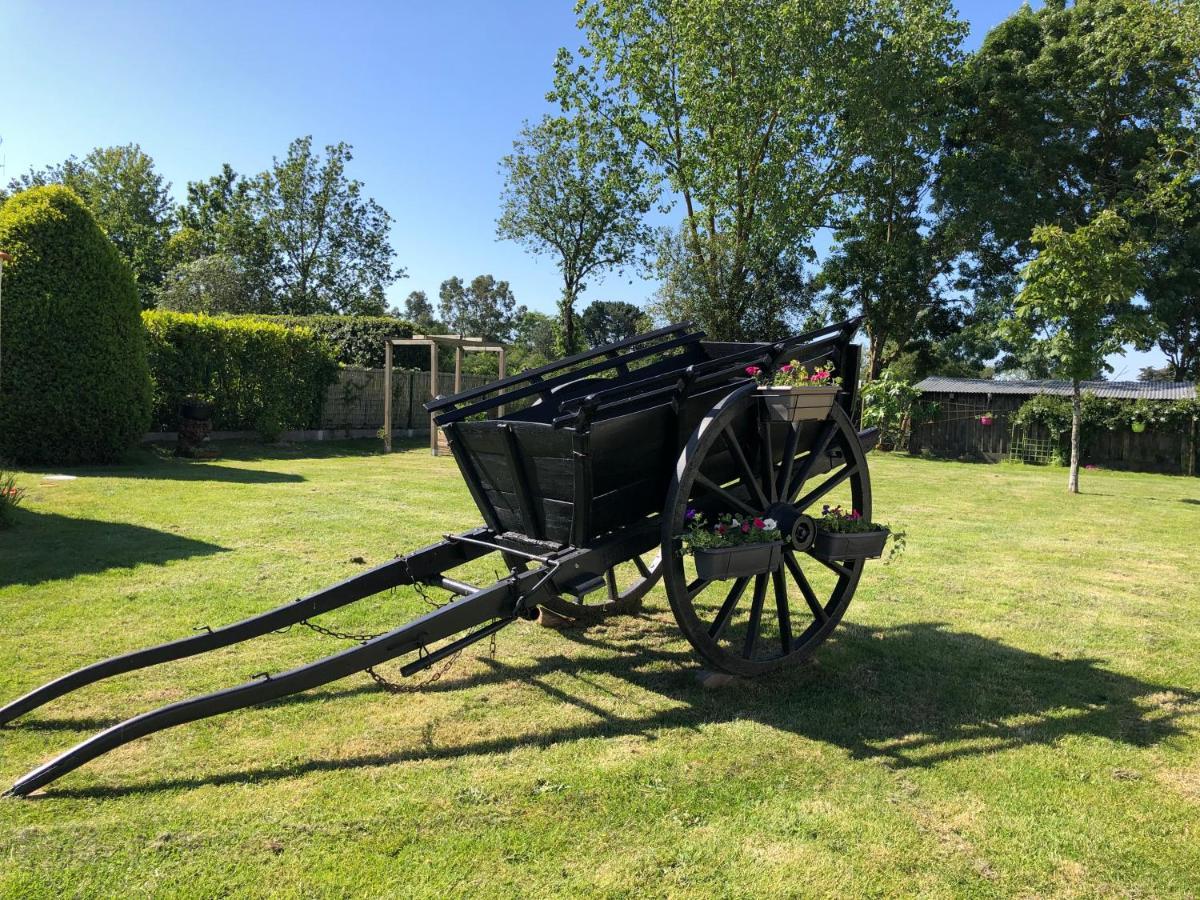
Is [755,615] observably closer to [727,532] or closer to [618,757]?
[727,532]

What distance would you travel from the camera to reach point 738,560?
11.6ft

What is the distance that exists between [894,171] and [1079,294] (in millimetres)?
14455

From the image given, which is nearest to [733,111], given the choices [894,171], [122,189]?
[894,171]

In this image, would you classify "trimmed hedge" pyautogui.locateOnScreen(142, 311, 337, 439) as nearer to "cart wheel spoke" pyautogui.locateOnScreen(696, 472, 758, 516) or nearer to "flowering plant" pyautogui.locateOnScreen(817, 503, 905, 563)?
"cart wheel spoke" pyautogui.locateOnScreen(696, 472, 758, 516)

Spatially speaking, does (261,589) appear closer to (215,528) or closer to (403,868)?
(215,528)

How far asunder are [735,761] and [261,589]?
377 centimetres

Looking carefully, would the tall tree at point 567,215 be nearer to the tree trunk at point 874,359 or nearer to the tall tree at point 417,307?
the tree trunk at point 874,359

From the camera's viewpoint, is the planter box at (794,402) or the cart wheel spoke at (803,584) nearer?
the planter box at (794,402)

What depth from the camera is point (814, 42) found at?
22.6 m

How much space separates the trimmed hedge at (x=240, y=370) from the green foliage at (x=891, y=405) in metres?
15.3

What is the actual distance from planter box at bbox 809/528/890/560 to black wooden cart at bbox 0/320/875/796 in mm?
112

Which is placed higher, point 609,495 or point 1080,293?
point 1080,293

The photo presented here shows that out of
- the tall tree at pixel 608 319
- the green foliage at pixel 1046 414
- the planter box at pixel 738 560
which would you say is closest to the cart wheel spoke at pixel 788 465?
the planter box at pixel 738 560

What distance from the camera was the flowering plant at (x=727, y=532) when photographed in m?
3.50
